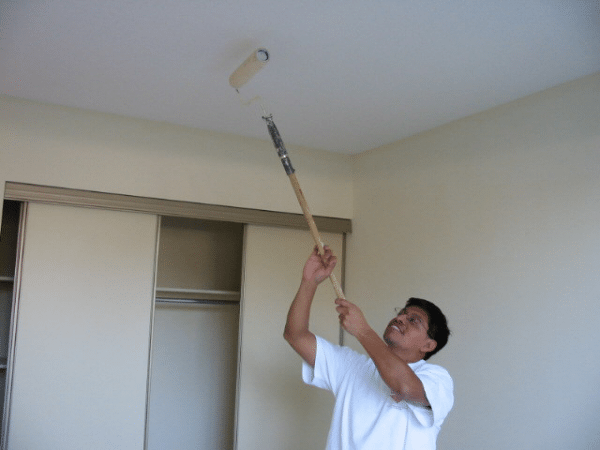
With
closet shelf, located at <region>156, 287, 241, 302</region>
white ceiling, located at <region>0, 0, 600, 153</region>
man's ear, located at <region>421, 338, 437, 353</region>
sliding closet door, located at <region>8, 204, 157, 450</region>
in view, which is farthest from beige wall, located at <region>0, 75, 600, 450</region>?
man's ear, located at <region>421, 338, 437, 353</region>

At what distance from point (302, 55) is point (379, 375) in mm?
1305

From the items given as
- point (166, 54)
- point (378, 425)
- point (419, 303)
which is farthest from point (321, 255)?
point (166, 54)

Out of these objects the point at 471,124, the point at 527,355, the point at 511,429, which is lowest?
the point at 511,429

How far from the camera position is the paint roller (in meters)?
2.15

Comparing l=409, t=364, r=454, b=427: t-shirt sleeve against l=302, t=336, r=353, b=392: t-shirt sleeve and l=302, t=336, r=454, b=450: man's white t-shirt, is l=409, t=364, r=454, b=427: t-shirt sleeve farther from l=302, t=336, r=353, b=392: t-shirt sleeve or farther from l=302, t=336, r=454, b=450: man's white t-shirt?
l=302, t=336, r=353, b=392: t-shirt sleeve

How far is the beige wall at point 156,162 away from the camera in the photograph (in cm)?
321

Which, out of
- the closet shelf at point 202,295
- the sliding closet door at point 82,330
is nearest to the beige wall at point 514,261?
the closet shelf at point 202,295

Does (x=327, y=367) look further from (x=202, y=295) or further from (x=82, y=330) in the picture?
(x=202, y=295)

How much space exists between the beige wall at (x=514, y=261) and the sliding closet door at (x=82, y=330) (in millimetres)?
1488

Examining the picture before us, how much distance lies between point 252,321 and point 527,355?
1637mm

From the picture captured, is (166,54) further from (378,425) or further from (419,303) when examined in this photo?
(378,425)

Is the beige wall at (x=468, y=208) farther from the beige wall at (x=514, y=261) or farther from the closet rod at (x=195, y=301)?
the closet rod at (x=195, y=301)

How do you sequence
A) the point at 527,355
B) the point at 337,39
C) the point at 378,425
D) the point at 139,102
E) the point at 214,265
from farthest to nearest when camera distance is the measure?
the point at 214,265 → the point at 139,102 → the point at 527,355 → the point at 337,39 → the point at 378,425

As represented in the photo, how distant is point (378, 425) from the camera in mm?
2135
